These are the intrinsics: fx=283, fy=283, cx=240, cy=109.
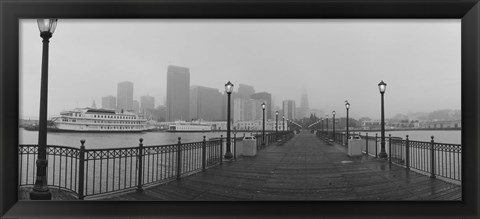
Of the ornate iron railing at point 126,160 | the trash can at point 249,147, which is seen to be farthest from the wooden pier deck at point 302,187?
the trash can at point 249,147

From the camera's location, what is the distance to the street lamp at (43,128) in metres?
4.29

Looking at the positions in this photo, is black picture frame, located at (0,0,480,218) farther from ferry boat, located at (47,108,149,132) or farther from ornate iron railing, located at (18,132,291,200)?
ferry boat, located at (47,108,149,132)

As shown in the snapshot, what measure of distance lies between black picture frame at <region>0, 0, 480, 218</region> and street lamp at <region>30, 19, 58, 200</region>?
1696 mm

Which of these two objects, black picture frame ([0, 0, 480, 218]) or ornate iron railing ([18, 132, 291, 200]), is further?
ornate iron railing ([18, 132, 291, 200])

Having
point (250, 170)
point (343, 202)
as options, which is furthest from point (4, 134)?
point (250, 170)

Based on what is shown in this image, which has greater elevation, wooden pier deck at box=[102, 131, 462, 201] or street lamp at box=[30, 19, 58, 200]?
street lamp at box=[30, 19, 58, 200]

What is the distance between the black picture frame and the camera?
8.45ft

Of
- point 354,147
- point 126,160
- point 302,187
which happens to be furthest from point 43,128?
point 354,147

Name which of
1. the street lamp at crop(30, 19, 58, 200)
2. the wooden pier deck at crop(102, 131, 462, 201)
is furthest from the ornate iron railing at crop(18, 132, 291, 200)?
the wooden pier deck at crop(102, 131, 462, 201)

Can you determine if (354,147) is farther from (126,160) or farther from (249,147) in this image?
(126,160)
